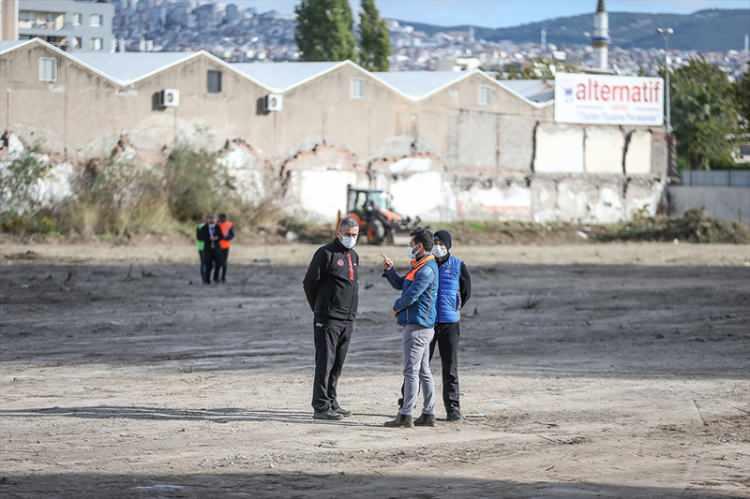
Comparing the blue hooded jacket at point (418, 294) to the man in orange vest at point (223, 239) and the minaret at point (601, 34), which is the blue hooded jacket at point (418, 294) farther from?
the minaret at point (601, 34)

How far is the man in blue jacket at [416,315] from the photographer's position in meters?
12.9

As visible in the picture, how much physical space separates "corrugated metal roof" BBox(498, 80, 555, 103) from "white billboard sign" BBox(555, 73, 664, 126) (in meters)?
1.30

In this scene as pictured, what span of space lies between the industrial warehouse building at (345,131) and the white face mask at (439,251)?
3848 centimetres

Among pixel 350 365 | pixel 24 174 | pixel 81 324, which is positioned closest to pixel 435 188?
pixel 24 174

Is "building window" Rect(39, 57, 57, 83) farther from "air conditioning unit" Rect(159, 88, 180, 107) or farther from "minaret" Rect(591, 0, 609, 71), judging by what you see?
"minaret" Rect(591, 0, 609, 71)

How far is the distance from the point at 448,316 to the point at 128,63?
46101 mm

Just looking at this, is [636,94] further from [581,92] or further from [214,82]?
[214,82]

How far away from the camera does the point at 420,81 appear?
6475 cm

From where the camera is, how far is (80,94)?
51375 mm

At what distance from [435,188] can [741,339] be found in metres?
39.9

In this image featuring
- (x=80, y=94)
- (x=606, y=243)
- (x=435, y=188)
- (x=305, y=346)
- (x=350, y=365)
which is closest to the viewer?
(x=350, y=365)

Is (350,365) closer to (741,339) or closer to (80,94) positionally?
(741,339)

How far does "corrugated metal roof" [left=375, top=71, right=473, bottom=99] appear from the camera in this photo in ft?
204

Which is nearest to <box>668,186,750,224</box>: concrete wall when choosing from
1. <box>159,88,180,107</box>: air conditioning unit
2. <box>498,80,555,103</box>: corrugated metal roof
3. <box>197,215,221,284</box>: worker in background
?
<box>498,80,555,103</box>: corrugated metal roof
